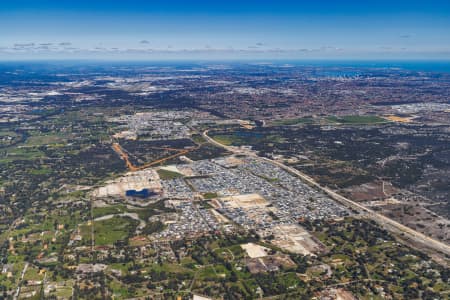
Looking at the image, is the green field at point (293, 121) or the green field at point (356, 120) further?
the green field at point (356, 120)

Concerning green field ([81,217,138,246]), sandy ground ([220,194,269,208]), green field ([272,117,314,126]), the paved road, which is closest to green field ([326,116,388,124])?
green field ([272,117,314,126])

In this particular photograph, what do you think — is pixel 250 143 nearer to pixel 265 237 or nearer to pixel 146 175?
pixel 146 175

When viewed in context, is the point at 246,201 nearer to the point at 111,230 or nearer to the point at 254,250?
the point at 254,250

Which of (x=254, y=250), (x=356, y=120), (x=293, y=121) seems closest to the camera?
(x=254, y=250)

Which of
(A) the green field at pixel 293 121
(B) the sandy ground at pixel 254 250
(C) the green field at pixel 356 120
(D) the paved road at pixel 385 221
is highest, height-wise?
(C) the green field at pixel 356 120

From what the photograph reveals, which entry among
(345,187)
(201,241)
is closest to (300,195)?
(345,187)

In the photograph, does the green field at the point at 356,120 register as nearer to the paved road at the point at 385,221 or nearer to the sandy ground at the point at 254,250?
the paved road at the point at 385,221

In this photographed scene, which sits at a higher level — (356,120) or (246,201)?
(356,120)

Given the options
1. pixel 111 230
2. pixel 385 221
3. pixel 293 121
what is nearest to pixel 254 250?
pixel 111 230

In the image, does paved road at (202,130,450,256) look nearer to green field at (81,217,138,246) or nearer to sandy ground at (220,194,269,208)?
sandy ground at (220,194,269,208)

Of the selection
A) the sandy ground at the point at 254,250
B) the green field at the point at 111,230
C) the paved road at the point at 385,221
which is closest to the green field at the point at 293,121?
the paved road at the point at 385,221

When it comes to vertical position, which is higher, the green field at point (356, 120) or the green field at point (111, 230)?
the green field at point (356, 120)
